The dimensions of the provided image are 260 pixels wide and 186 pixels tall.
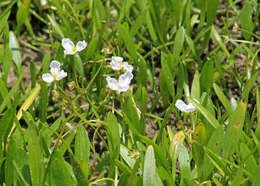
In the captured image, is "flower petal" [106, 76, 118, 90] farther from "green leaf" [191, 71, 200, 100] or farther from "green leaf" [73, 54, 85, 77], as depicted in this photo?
"green leaf" [73, 54, 85, 77]

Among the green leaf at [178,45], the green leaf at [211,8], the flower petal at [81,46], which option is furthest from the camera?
the green leaf at [211,8]

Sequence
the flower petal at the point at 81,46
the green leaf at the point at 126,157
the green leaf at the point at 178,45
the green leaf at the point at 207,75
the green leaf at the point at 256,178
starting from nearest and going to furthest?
the green leaf at the point at 256,178 < the green leaf at the point at 126,157 < the flower petal at the point at 81,46 < the green leaf at the point at 207,75 < the green leaf at the point at 178,45

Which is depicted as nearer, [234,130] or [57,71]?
[234,130]

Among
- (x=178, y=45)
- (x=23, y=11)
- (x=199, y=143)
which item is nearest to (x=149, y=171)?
(x=199, y=143)

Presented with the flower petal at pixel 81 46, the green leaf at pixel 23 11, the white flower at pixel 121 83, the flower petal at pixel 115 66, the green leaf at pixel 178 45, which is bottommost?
→ the green leaf at pixel 178 45

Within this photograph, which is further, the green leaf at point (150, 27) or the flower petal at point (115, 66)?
the green leaf at point (150, 27)

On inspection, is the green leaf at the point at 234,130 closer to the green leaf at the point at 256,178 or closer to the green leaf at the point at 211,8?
the green leaf at the point at 256,178

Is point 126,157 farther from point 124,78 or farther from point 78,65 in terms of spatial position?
point 78,65

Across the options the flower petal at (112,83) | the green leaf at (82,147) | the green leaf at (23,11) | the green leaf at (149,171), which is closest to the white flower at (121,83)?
the flower petal at (112,83)

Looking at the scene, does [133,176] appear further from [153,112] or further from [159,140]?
[153,112]
